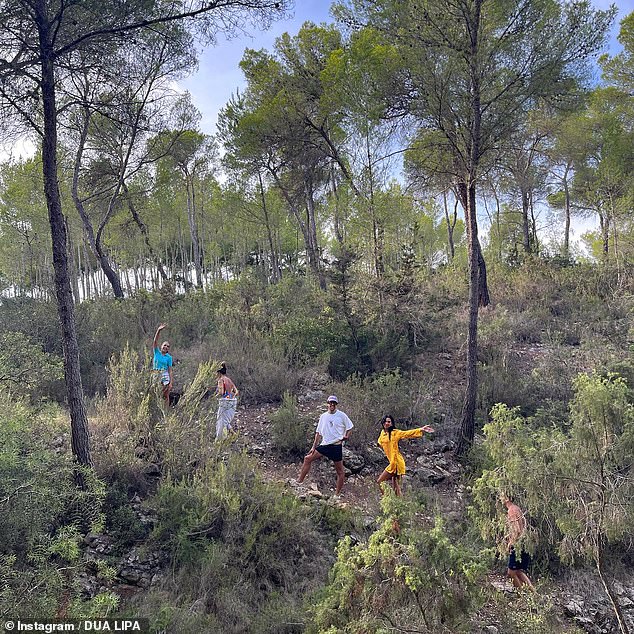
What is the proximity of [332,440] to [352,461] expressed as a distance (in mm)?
997

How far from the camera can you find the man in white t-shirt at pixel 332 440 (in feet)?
20.1

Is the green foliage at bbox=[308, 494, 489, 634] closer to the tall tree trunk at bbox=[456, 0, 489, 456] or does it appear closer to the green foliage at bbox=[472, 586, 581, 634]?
the green foliage at bbox=[472, 586, 581, 634]

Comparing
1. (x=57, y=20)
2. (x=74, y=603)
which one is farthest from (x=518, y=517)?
(x=57, y=20)

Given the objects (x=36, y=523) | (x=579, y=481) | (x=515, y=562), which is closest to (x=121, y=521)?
(x=36, y=523)

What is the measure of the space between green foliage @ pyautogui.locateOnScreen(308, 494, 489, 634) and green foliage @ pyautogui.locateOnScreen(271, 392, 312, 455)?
3.73 m

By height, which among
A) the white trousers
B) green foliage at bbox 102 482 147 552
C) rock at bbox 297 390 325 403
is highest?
the white trousers

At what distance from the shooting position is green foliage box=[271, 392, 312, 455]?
7.08 meters

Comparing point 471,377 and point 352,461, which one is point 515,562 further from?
point 471,377

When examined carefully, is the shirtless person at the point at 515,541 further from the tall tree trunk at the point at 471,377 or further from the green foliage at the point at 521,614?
the tall tree trunk at the point at 471,377

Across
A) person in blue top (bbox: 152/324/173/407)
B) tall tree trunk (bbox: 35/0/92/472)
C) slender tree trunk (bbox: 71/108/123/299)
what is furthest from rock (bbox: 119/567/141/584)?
Answer: slender tree trunk (bbox: 71/108/123/299)

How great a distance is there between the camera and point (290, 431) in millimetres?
7152

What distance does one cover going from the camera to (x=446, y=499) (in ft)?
20.1

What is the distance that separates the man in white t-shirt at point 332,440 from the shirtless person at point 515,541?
2147 millimetres

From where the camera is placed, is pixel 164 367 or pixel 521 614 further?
pixel 164 367
